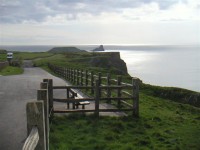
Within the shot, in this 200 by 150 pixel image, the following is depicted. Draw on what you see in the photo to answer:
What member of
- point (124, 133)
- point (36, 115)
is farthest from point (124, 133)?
point (36, 115)

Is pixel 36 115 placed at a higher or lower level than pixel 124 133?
higher

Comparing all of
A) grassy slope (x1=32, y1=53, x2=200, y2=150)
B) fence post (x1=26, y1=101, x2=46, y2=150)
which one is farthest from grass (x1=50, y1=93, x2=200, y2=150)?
fence post (x1=26, y1=101, x2=46, y2=150)

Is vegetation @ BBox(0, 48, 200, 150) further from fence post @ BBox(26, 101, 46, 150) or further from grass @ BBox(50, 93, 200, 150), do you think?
fence post @ BBox(26, 101, 46, 150)

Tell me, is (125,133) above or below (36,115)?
below

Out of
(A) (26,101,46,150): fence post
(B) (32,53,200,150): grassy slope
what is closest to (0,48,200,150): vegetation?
(B) (32,53,200,150): grassy slope

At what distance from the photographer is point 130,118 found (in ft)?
44.9

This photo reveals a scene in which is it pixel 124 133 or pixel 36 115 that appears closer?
pixel 36 115

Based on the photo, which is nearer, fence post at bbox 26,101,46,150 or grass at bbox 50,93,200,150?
fence post at bbox 26,101,46,150

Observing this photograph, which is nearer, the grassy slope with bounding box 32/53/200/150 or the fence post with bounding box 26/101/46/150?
the fence post with bounding box 26/101/46/150

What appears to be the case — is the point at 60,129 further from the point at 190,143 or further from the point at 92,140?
the point at 190,143

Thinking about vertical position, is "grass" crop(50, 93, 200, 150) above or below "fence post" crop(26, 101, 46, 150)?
below

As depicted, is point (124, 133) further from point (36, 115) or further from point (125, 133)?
point (36, 115)

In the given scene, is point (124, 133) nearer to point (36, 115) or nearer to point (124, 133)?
point (124, 133)

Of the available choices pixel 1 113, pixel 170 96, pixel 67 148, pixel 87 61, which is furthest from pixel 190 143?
pixel 87 61
